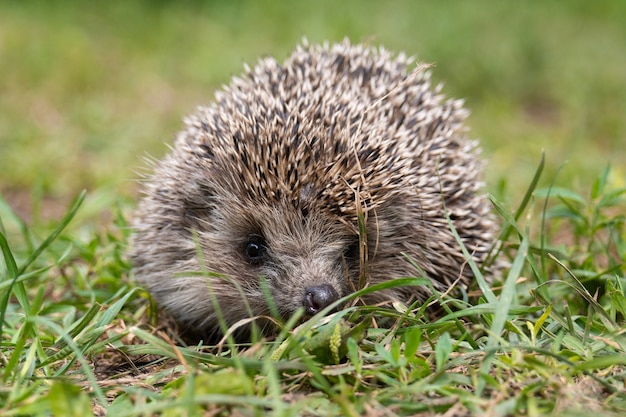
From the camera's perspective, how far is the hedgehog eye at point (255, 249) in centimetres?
352

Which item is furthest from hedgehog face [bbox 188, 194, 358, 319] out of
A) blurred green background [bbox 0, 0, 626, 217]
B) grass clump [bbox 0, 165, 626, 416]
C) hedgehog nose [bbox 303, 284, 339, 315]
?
blurred green background [bbox 0, 0, 626, 217]

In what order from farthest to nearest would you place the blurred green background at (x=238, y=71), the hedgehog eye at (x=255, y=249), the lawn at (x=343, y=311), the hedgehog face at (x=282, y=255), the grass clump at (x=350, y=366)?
the blurred green background at (x=238, y=71) → the hedgehog eye at (x=255, y=249) → the hedgehog face at (x=282, y=255) → the lawn at (x=343, y=311) → the grass clump at (x=350, y=366)

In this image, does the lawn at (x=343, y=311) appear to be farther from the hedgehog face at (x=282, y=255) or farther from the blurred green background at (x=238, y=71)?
the hedgehog face at (x=282, y=255)

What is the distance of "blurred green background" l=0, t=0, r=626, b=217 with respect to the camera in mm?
6414

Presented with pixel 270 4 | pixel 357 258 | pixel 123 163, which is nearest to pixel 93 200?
pixel 123 163

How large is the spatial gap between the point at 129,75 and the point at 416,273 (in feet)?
19.3

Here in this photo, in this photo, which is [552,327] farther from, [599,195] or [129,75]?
[129,75]

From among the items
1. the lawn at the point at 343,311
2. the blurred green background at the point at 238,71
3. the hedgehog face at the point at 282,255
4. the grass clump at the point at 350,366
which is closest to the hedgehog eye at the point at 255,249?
the hedgehog face at the point at 282,255

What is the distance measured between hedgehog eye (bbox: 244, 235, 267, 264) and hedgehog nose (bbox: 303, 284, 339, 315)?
43 centimetres

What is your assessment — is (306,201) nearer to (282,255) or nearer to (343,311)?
(282,255)

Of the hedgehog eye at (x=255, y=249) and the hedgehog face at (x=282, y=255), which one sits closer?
the hedgehog face at (x=282, y=255)

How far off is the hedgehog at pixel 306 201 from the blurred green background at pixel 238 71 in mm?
1649

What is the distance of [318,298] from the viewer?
3.11m

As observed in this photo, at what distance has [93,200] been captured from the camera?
509cm
